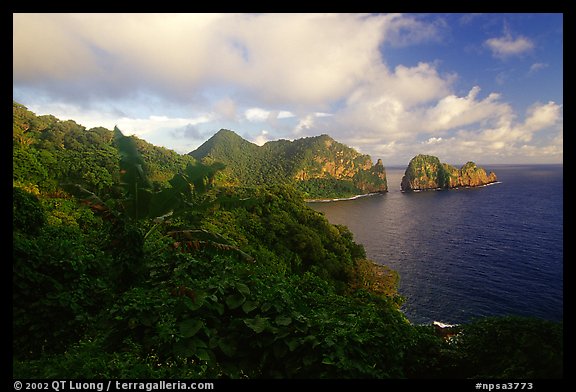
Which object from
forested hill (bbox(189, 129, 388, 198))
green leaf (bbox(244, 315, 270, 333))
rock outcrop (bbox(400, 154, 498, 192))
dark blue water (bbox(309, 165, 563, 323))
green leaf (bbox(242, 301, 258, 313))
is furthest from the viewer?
rock outcrop (bbox(400, 154, 498, 192))

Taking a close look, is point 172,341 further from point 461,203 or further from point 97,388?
point 461,203

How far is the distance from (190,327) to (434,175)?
452 ft

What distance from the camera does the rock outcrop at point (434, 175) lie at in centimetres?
12700

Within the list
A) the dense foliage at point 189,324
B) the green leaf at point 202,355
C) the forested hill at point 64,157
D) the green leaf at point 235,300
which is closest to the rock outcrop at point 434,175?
the forested hill at point 64,157

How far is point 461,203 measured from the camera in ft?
288

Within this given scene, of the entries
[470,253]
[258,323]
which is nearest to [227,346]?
[258,323]

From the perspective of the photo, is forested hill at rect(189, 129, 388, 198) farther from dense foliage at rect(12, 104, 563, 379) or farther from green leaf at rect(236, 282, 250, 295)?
green leaf at rect(236, 282, 250, 295)

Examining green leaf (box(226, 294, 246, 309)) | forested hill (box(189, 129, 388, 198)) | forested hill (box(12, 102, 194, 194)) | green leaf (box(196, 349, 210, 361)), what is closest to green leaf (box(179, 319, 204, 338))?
green leaf (box(196, 349, 210, 361))

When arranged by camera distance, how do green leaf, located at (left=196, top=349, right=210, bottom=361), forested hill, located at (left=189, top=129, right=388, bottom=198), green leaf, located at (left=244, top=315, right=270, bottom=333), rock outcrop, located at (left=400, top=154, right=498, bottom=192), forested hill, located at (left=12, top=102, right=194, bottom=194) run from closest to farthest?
1. green leaf, located at (left=196, top=349, right=210, bottom=361)
2. green leaf, located at (left=244, top=315, right=270, bottom=333)
3. forested hill, located at (left=12, top=102, right=194, bottom=194)
4. forested hill, located at (left=189, top=129, right=388, bottom=198)
5. rock outcrop, located at (left=400, top=154, right=498, bottom=192)

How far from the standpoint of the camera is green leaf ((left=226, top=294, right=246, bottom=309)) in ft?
12.3

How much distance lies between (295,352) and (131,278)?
245cm

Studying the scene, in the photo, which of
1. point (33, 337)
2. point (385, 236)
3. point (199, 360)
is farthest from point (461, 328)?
point (385, 236)

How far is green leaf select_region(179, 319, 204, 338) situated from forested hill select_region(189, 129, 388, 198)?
79.2 meters

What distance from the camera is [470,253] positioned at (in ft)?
145
